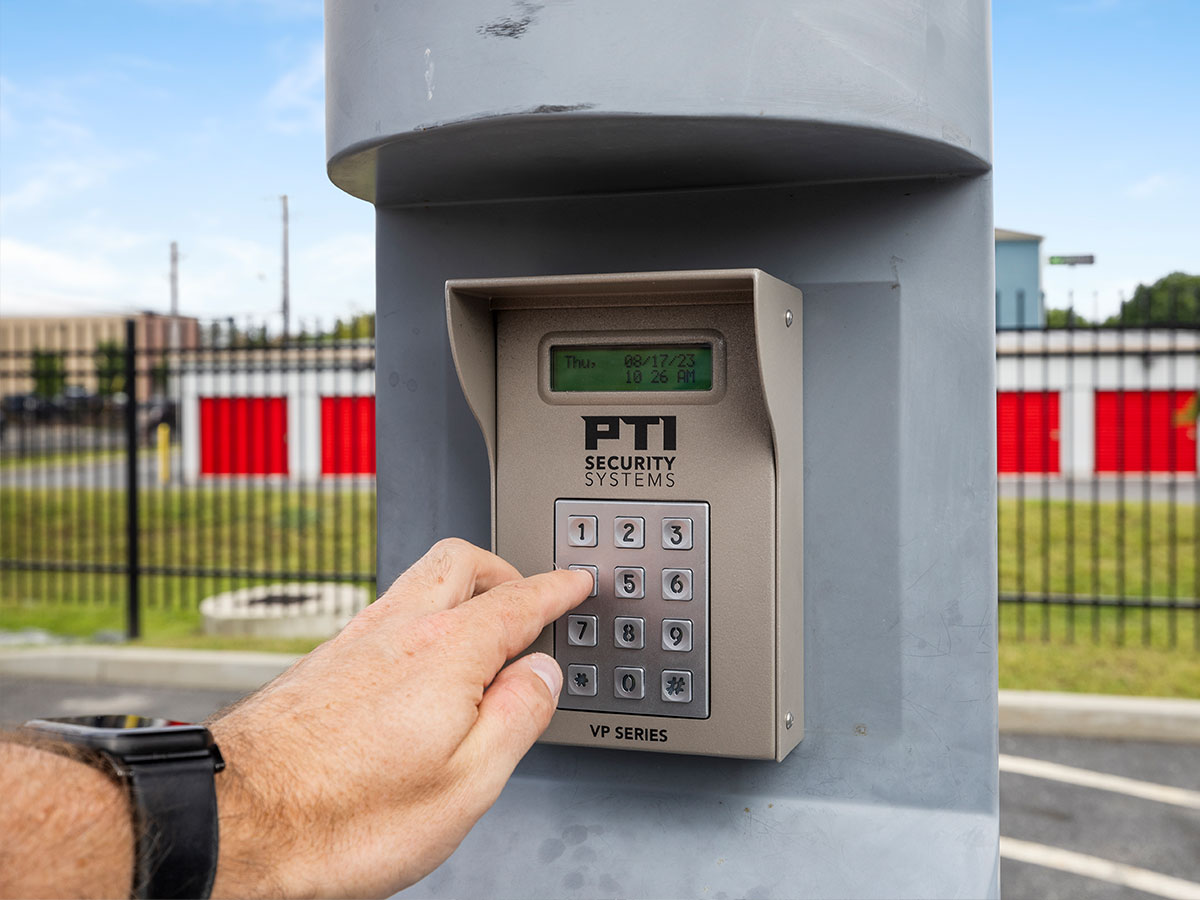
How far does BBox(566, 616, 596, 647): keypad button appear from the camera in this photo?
1097 mm

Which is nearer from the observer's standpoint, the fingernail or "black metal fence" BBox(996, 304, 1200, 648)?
the fingernail

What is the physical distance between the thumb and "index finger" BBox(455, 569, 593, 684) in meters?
0.02

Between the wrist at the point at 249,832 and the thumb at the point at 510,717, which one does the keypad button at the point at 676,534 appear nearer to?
the thumb at the point at 510,717

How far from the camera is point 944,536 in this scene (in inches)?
43.4

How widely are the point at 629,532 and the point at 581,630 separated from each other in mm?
118

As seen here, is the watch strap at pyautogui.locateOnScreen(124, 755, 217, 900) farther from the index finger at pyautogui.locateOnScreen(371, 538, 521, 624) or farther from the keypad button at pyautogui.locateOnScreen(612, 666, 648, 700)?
the keypad button at pyautogui.locateOnScreen(612, 666, 648, 700)

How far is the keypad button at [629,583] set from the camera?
109 cm

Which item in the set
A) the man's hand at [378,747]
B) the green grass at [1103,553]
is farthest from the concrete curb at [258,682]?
the man's hand at [378,747]

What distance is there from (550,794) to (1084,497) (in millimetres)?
14459

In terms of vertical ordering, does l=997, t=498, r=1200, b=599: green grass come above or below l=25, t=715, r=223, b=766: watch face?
below

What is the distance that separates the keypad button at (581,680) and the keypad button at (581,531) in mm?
133

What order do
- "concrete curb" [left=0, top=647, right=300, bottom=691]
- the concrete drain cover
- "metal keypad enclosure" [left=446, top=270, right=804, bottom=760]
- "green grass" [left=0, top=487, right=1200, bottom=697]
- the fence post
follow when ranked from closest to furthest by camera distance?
"metal keypad enclosure" [left=446, top=270, right=804, bottom=760] < "concrete curb" [left=0, top=647, right=300, bottom=691] < "green grass" [left=0, top=487, right=1200, bottom=697] < the concrete drain cover < the fence post

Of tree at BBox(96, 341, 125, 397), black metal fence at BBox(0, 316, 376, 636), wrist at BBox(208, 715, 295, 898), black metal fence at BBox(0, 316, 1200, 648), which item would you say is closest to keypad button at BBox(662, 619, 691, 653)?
wrist at BBox(208, 715, 295, 898)

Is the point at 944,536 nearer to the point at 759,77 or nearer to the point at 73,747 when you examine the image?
the point at 759,77
